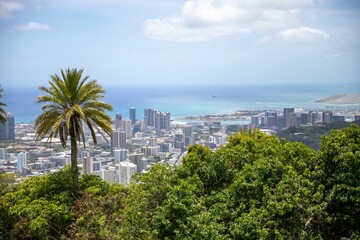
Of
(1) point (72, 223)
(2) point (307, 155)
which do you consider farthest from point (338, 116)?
(1) point (72, 223)

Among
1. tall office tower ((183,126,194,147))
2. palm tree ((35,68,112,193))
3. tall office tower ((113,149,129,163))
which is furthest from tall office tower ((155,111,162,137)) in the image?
palm tree ((35,68,112,193))

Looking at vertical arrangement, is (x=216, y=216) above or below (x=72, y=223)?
above

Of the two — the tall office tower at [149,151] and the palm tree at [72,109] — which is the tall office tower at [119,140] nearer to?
the tall office tower at [149,151]

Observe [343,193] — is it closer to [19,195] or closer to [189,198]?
[189,198]

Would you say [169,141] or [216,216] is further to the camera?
[169,141]

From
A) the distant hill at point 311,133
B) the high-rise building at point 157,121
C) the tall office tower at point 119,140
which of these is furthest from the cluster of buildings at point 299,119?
the tall office tower at point 119,140

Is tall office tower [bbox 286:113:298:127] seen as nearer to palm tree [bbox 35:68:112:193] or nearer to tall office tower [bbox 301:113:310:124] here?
tall office tower [bbox 301:113:310:124]

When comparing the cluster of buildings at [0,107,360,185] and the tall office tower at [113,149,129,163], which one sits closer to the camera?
the cluster of buildings at [0,107,360,185]
